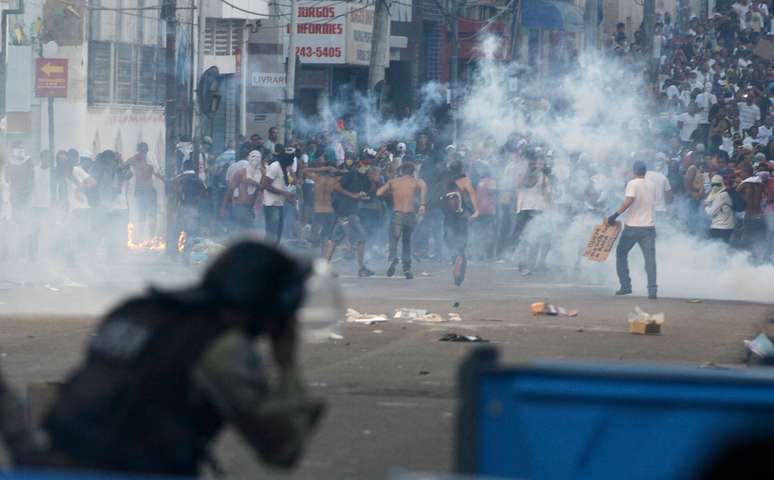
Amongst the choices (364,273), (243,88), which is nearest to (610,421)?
(364,273)

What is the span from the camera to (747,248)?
21359mm

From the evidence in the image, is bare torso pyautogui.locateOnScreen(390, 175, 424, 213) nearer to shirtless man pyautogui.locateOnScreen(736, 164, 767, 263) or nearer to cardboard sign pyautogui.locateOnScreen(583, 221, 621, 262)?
cardboard sign pyautogui.locateOnScreen(583, 221, 621, 262)

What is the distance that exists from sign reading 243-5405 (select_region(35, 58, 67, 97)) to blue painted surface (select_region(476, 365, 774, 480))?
23716 millimetres

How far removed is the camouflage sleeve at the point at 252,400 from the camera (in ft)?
11.8

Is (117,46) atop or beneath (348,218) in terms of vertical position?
atop

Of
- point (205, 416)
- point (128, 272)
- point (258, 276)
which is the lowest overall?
point (128, 272)

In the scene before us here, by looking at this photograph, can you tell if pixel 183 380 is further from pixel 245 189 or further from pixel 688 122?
pixel 688 122

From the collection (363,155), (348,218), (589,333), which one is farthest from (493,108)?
(589,333)

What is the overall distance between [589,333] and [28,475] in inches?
458

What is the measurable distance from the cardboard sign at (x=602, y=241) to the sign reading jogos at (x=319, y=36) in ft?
67.2

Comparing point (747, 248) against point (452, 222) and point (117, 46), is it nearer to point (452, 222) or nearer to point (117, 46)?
point (452, 222)

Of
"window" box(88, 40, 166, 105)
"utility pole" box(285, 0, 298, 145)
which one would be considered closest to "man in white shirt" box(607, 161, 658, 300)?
"utility pole" box(285, 0, 298, 145)

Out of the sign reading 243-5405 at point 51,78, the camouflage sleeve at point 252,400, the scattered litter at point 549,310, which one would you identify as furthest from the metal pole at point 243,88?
the camouflage sleeve at point 252,400

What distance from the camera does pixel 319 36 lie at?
131 feet
